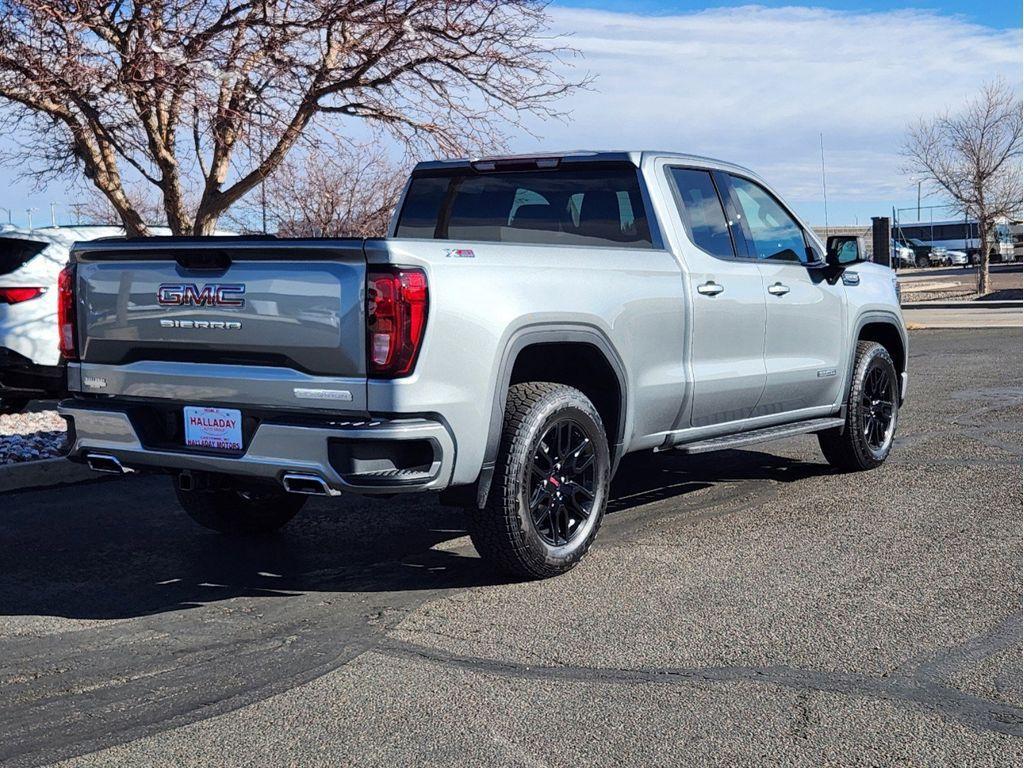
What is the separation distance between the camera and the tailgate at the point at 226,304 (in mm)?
4863

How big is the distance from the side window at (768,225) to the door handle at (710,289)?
2.38ft

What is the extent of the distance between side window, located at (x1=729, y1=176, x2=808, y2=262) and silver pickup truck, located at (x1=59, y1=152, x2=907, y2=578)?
0.03 metres

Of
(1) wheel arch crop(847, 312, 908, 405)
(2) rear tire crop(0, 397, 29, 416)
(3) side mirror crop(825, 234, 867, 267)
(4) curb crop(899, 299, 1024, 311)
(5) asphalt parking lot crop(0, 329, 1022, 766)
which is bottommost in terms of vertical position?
(5) asphalt parking lot crop(0, 329, 1022, 766)

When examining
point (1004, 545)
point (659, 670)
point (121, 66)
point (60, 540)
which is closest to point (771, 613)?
point (659, 670)

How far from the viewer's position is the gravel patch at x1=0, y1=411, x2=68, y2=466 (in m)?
8.63

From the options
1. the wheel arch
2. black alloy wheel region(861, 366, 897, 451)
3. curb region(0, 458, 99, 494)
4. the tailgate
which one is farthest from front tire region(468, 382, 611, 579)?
curb region(0, 458, 99, 494)

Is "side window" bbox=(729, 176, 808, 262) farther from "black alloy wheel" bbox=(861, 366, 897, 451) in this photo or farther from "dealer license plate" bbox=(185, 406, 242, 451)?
"dealer license plate" bbox=(185, 406, 242, 451)

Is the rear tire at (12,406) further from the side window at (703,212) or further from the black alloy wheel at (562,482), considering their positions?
the black alloy wheel at (562,482)

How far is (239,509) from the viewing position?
6.54 meters

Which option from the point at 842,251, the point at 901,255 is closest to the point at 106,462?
the point at 842,251

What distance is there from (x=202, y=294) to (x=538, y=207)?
7.42ft

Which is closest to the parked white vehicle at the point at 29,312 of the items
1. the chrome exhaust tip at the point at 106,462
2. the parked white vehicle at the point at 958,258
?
the chrome exhaust tip at the point at 106,462

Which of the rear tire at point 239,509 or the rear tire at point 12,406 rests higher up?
the rear tire at point 12,406

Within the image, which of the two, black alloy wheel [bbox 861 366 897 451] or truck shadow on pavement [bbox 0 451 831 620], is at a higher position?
black alloy wheel [bbox 861 366 897 451]
